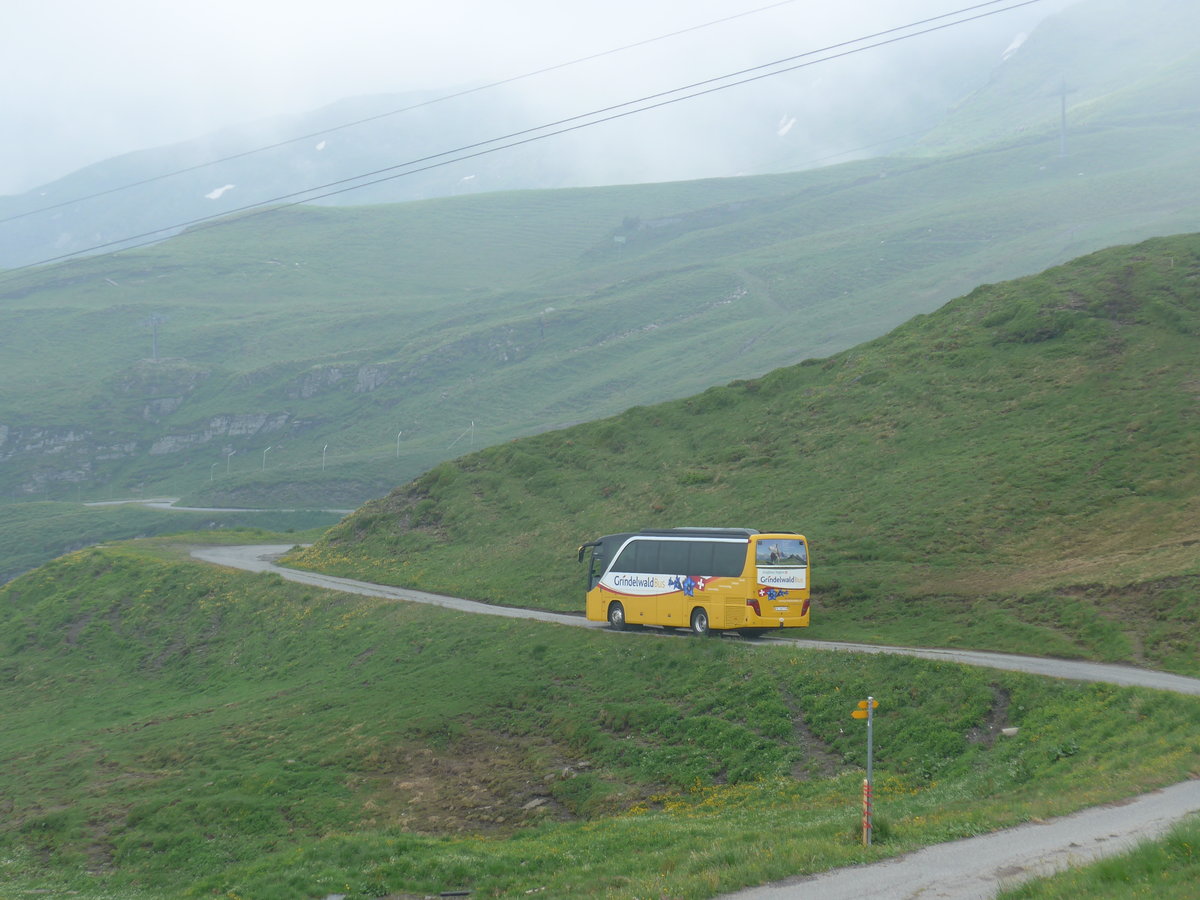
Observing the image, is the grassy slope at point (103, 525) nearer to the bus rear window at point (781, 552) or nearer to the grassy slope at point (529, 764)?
the grassy slope at point (529, 764)

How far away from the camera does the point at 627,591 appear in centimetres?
4056

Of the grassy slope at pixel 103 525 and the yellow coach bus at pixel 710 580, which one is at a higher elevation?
the grassy slope at pixel 103 525

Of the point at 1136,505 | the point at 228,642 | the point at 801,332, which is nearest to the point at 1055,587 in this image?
the point at 1136,505

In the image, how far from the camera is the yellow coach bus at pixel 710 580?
36.0m

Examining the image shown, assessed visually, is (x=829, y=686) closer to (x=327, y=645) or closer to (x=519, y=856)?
(x=519, y=856)

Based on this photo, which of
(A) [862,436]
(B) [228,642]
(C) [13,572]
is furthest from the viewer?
(C) [13,572]

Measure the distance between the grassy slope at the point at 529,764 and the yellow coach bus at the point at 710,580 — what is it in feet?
6.53

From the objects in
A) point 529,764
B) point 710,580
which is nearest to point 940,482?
point 710,580

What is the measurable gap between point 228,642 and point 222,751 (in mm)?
21576

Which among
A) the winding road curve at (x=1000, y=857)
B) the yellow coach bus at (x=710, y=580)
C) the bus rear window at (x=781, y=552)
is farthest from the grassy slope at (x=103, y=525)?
the winding road curve at (x=1000, y=857)

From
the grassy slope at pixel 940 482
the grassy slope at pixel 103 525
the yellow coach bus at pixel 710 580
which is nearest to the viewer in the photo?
the yellow coach bus at pixel 710 580

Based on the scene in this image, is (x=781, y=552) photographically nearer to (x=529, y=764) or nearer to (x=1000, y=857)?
(x=529, y=764)

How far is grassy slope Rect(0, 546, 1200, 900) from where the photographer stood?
18.3 meters

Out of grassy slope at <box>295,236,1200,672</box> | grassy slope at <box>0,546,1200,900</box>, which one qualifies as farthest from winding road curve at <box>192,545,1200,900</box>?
grassy slope at <box>295,236,1200,672</box>
